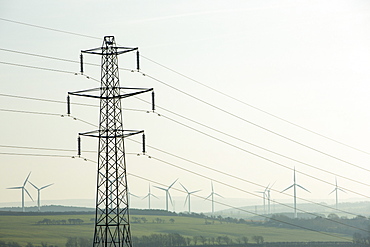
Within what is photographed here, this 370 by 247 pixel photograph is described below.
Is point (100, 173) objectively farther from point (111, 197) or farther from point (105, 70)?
point (105, 70)

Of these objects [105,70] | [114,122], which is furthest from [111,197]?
[105,70]

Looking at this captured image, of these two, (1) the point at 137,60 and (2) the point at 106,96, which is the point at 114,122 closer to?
(2) the point at 106,96

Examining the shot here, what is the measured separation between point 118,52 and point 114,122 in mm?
6010

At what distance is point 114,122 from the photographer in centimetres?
6588

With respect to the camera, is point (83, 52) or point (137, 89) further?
point (83, 52)

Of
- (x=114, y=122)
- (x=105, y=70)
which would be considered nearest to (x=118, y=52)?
(x=105, y=70)

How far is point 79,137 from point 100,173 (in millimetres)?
4394

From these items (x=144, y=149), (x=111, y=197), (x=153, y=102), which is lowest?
(x=111, y=197)

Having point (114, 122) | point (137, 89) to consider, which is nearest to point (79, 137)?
point (114, 122)

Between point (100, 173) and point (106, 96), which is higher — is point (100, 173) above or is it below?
below

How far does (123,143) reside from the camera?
66375 mm

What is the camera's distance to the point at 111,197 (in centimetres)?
6456

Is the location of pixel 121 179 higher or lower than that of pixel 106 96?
lower

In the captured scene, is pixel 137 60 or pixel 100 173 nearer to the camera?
pixel 100 173
